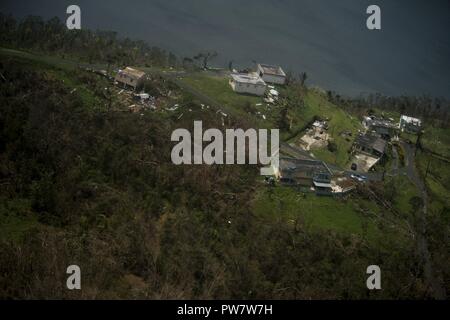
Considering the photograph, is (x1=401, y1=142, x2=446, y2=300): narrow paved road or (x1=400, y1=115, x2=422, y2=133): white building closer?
(x1=401, y1=142, x2=446, y2=300): narrow paved road

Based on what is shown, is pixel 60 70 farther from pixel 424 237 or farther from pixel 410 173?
pixel 410 173

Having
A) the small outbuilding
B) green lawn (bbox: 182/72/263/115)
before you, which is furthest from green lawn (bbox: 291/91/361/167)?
the small outbuilding

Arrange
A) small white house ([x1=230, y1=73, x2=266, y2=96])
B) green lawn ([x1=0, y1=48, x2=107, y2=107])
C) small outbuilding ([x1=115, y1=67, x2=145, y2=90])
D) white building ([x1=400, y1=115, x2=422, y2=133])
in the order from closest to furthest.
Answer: green lawn ([x1=0, y1=48, x2=107, y2=107])
small outbuilding ([x1=115, y1=67, x2=145, y2=90])
small white house ([x1=230, y1=73, x2=266, y2=96])
white building ([x1=400, y1=115, x2=422, y2=133])

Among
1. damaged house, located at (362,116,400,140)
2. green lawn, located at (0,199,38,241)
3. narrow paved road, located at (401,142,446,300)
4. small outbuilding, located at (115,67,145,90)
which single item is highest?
small outbuilding, located at (115,67,145,90)

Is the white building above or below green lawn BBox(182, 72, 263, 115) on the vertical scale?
below

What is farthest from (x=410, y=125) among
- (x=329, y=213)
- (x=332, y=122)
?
(x=329, y=213)

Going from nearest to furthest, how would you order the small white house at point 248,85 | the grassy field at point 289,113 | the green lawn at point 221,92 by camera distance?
1. the grassy field at point 289,113
2. the green lawn at point 221,92
3. the small white house at point 248,85

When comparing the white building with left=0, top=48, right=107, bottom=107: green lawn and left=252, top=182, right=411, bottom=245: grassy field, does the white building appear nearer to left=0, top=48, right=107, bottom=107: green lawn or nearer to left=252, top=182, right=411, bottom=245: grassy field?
left=252, top=182, right=411, bottom=245: grassy field

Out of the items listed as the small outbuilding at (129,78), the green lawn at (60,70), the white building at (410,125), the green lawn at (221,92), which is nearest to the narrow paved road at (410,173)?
the green lawn at (221,92)

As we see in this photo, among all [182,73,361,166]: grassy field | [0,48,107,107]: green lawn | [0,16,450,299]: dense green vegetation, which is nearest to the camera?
[0,16,450,299]: dense green vegetation

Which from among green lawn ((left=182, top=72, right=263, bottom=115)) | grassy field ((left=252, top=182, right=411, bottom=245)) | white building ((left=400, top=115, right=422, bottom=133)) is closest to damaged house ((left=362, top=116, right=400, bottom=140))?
white building ((left=400, top=115, right=422, bottom=133))

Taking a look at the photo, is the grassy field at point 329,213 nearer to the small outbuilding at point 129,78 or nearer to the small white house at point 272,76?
the small outbuilding at point 129,78
